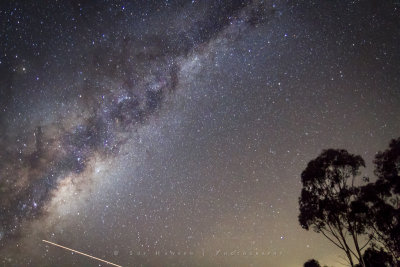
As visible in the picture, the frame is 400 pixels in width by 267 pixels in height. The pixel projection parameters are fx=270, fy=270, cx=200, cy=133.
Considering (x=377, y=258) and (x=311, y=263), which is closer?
(x=377, y=258)

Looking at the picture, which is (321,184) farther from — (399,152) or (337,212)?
(399,152)

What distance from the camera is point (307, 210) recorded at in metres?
18.0

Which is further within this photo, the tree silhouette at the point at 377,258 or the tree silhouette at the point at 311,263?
the tree silhouette at the point at 311,263

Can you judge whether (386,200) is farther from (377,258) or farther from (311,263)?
(311,263)

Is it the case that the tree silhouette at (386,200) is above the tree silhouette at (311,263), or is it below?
above

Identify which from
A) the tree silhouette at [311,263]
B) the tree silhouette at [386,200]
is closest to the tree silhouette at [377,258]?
the tree silhouette at [386,200]

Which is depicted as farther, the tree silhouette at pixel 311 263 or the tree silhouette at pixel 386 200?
the tree silhouette at pixel 311 263

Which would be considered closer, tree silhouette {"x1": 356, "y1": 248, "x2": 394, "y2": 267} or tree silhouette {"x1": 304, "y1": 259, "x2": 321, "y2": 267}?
tree silhouette {"x1": 356, "y1": 248, "x2": 394, "y2": 267}

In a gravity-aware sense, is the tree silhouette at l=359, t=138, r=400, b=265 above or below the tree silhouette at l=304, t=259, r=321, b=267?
above

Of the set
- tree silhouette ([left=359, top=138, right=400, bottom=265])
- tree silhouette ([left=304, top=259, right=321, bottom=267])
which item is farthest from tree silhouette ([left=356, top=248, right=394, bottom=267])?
tree silhouette ([left=304, top=259, right=321, bottom=267])

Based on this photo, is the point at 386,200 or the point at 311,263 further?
the point at 311,263

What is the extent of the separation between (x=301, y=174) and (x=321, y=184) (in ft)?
4.71

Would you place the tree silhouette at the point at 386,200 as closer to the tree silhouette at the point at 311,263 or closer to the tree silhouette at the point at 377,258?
the tree silhouette at the point at 377,258

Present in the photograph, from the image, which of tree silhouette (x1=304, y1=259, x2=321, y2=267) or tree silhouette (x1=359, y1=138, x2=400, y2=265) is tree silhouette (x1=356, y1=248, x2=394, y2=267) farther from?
tree silhouette (x1=304, y1=259, x2=321, y2=267)
